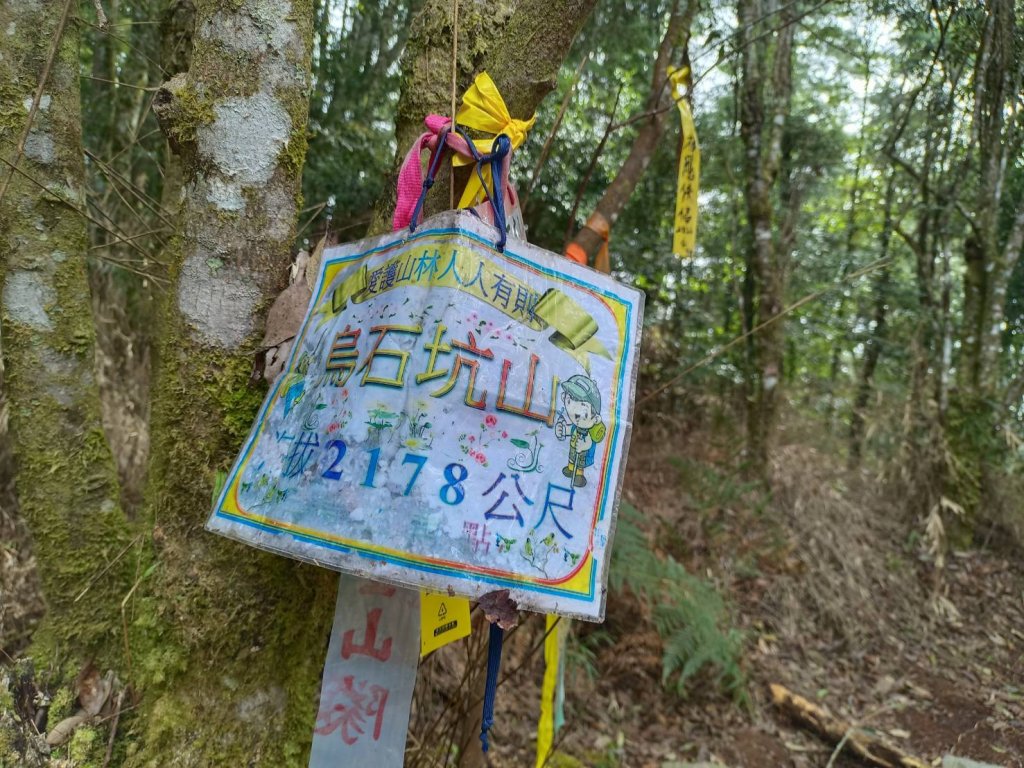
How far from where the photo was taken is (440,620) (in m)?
1.13

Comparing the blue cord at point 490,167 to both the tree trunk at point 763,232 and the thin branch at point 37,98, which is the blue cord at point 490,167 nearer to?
the thin branch at point 37,98

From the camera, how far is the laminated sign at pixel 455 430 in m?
0.84

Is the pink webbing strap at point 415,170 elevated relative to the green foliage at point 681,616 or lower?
elevated

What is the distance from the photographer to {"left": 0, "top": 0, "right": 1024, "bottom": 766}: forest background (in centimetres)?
117

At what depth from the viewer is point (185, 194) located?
121 centimetres

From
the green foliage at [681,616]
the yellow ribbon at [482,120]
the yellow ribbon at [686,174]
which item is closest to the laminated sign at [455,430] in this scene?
the yellow ribbon at [482,120]

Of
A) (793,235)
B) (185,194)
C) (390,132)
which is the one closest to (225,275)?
(185,194)

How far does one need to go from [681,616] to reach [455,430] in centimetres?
290

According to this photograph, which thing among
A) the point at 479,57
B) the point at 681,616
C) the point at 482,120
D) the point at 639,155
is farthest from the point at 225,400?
the point at 681,616

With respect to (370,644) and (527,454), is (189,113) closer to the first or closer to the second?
(527,454)

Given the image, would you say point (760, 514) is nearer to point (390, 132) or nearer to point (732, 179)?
point (732, 179)

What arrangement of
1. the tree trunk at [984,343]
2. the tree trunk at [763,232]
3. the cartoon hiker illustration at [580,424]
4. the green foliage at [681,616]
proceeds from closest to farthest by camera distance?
the cartoon hiker illustration at [580,424] → the green foliage at [681,616] → the tree trunk at [763,232] → the tree trunk at [984,343]

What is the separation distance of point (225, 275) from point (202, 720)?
0.80m

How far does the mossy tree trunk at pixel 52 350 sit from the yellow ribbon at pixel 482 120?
874 mm
